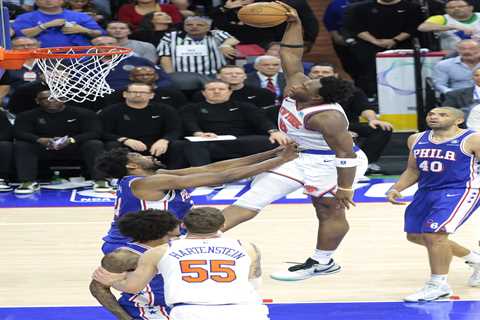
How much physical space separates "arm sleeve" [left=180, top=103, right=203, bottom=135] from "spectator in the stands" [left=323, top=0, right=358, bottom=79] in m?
2.73

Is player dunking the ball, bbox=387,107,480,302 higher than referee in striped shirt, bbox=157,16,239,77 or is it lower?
higher

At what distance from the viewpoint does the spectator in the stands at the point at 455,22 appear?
14.6 m

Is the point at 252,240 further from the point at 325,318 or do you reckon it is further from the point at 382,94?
the point at 382,94

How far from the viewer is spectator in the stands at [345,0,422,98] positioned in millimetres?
15000

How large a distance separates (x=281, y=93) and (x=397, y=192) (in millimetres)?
5492

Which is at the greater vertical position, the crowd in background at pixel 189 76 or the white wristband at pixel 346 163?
the white wristband at pixel 346 163

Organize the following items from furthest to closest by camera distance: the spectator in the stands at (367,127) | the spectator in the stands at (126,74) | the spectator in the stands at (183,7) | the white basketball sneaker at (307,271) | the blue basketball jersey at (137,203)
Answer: the spectator in the stands at (183,7), the spectator in the stands at (126,74), the spectator in the stands at (367,127), the white basketball sneaker at (307,271), the blue basketball jersey at (137,203)

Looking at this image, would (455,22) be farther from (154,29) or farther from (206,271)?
(206,271)

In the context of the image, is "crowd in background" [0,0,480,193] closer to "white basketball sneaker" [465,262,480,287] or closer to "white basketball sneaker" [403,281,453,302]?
"white basketball sneaker" [465,262,480,287]

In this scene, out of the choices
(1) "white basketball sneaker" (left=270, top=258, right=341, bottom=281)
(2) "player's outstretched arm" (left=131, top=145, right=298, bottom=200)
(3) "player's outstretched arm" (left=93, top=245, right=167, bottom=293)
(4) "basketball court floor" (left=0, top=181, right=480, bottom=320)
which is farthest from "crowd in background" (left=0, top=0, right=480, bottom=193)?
(3) "player's outstretched arm" (left=93, top=245, right=167, bottom=293)

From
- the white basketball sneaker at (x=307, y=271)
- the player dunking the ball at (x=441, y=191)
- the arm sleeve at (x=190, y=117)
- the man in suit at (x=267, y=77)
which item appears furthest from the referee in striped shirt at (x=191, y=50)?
the player dunking the ball at (x=441, y=191)

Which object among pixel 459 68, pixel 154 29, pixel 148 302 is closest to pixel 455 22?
pixel 459 68

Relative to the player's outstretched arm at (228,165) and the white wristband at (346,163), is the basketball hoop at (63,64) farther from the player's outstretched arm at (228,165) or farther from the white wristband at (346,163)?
the white wristband at (346,163)

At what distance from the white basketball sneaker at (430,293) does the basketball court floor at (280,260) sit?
0.07 meters
